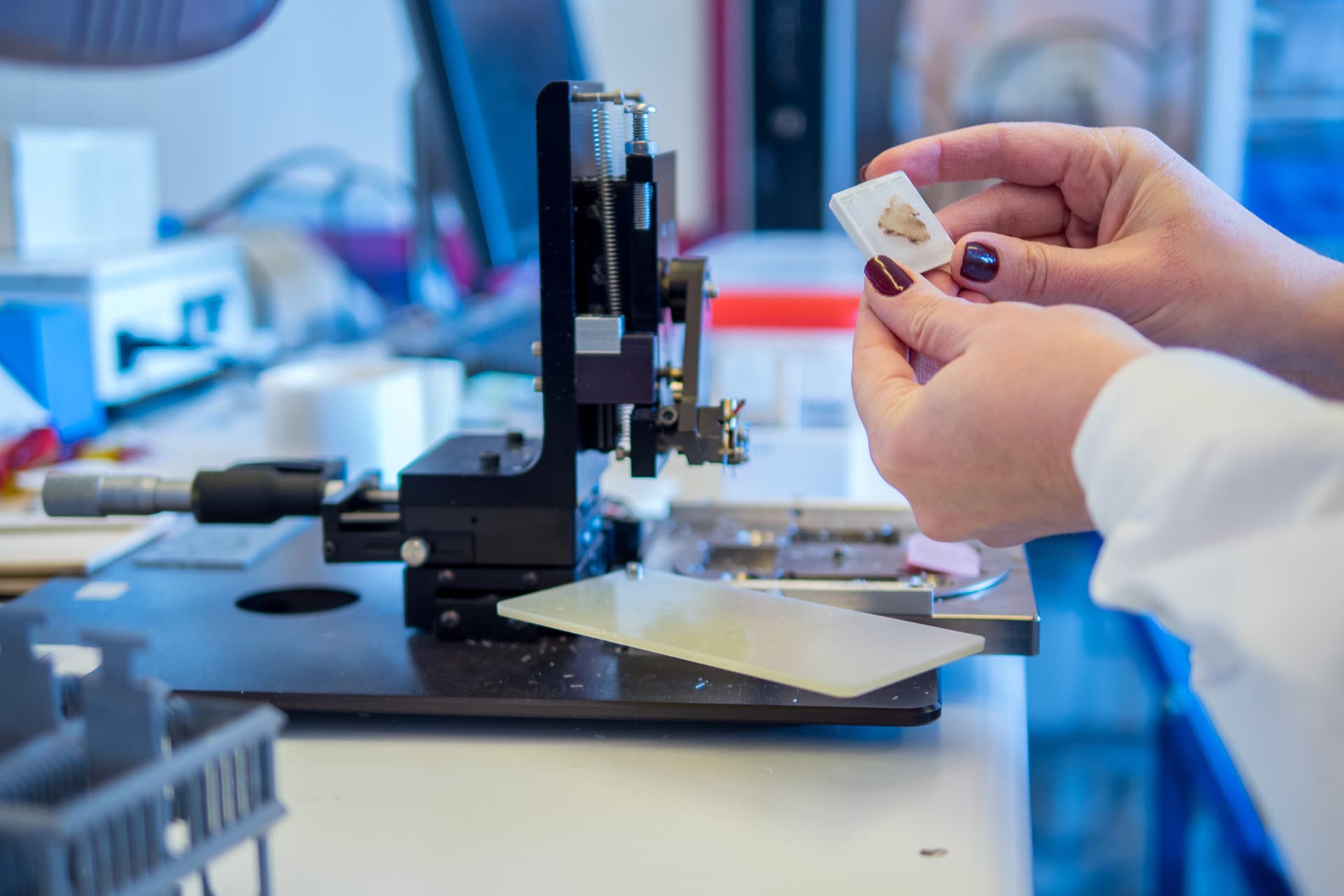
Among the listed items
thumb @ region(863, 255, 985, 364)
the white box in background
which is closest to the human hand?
thumb @ region(863, 255, 985, 364)

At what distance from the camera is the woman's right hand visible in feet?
2.66

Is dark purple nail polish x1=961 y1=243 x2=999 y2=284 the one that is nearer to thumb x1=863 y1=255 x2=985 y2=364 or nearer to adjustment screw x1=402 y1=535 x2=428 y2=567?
thumb x1=863 y1=255 x2=985 y2=364

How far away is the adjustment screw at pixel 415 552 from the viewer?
0.78 m

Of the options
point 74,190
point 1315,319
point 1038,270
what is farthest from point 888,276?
point 74,190

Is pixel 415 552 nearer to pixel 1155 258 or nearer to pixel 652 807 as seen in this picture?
pixel 652 807

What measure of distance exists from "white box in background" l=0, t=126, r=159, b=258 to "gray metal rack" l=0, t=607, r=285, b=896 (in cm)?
143

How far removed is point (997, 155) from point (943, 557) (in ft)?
0.98

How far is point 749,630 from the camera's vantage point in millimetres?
681

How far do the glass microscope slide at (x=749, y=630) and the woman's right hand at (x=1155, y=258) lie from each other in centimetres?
27

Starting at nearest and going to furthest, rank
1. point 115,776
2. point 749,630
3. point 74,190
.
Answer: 1. point 115,776
2. point 749,630
3. point 74,190

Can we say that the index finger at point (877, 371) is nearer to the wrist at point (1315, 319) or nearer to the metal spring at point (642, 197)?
the metal spring at point (642, 197)

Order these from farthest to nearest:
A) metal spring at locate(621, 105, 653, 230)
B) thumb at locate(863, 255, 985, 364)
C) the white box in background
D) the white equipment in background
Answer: the white box in background, the white equipment in background, metal spring at locate(621, 105, 653, 230), thumb at locate(863, 255, 985, 364)

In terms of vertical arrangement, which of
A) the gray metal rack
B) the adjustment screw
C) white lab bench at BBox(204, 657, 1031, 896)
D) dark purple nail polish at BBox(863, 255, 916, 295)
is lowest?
white lab bench at BBox(204, 657, 1031, 896)

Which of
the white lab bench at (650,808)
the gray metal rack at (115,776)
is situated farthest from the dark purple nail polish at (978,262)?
the gray metal rack at (115,776)
